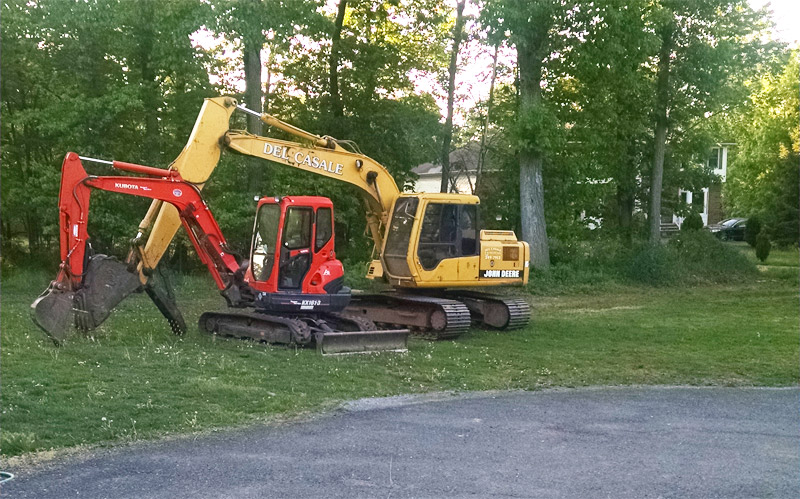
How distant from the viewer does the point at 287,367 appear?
10.6 metres

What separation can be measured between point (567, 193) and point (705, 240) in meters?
4.73

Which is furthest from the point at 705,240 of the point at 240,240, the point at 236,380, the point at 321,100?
the point at 236,380

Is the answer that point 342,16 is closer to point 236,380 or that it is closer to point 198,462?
point 236,380

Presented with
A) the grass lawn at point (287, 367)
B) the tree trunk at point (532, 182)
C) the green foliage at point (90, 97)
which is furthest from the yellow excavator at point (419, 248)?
the tree trunk at point (532, 182)

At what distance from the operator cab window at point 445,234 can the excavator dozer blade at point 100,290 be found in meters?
4.89

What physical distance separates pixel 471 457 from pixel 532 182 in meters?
17.2

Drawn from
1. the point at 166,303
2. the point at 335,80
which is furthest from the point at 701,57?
the point at 166,303

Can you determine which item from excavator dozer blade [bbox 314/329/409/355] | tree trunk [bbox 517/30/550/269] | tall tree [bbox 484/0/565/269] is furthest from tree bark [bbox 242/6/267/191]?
excavator dozer blade [bbox 314/329/409/355]

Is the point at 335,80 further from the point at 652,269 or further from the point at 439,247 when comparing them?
the point at 439,247

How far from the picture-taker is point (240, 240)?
70.2 feet

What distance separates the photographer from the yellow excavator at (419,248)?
543 inches

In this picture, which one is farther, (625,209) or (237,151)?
(625,209)

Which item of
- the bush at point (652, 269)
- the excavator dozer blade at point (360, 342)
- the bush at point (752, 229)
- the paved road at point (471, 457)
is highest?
the bush at point (752, 229)

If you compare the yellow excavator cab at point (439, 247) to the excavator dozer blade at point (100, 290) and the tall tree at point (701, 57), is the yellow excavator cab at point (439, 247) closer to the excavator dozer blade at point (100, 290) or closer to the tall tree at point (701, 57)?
the excavator dozer blade at point (100, 290)
